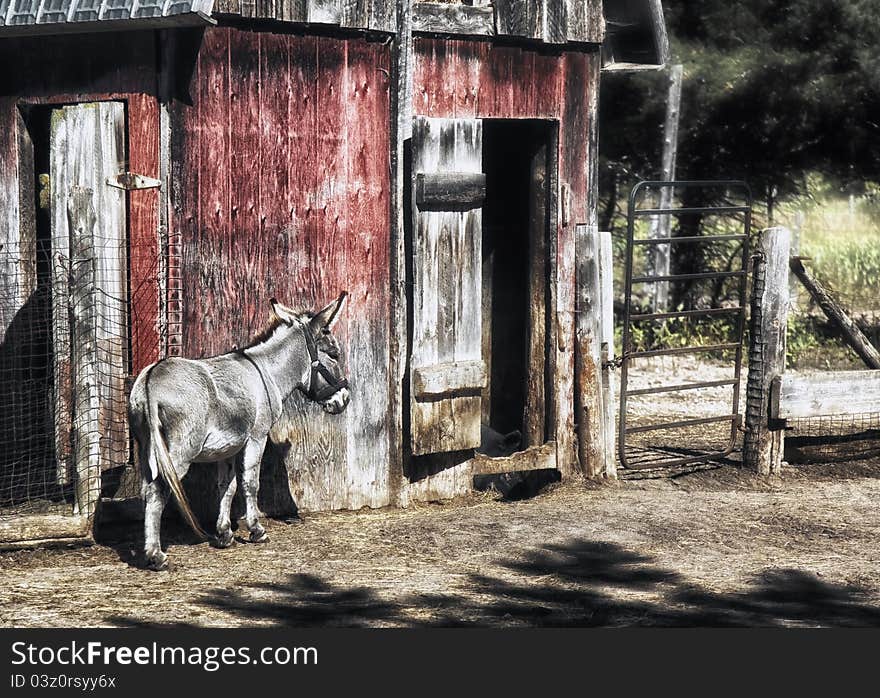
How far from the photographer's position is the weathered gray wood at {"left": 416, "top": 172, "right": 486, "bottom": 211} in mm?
9219

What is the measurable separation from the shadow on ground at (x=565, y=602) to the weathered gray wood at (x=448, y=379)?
5.79ft

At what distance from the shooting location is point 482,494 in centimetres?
1022

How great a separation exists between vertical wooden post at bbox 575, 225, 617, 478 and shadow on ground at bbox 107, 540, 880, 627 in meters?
2.56

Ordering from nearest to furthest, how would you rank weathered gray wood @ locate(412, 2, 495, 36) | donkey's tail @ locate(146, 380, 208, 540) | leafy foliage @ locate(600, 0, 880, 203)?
donkey's tail @ locate(146, 380, 208, 540) < weathered gray wood @ locate(412, 2, 495, 36) < leafy foliage @ locate(600, 0, 880, 203)

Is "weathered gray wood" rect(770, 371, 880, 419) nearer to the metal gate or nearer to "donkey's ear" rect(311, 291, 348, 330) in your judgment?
the metal gate

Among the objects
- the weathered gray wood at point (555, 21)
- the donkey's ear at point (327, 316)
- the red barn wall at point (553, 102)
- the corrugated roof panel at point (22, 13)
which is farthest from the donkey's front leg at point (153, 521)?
the weathered gray wood at point (555, 21)

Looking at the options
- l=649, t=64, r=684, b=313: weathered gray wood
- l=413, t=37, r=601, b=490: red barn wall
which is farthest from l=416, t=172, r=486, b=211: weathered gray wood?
l=649, t=64, r=684, b=313: weathered gray wood

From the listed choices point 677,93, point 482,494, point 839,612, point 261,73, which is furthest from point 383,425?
point 677,93

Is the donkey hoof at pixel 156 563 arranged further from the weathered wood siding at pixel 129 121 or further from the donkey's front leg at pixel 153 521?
the weathered wood siding at pixel 129 121

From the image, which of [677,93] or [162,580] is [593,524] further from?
[677,93]

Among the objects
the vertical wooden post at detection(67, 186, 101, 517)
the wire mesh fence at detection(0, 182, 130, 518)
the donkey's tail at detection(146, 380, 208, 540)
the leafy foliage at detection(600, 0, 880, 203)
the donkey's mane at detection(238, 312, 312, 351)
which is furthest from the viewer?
the leafy foliage at detection(600, 0, 880, 203)

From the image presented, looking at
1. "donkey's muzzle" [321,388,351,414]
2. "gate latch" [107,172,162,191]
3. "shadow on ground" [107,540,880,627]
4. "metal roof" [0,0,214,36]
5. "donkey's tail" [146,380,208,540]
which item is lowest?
"shadow on ground" [107,540,880,627]

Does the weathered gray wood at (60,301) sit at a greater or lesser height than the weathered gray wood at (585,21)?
lesser

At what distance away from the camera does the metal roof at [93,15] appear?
26.2ft
